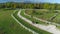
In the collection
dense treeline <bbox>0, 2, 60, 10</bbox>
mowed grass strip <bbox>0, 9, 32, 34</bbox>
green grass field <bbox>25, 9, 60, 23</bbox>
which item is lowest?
mowed grass strip <bbox>0, 9, 32, 34</bbox>

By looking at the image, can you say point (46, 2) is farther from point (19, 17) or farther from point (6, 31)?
point (6, 31)

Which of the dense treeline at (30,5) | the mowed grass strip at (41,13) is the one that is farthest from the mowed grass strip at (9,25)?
the mowed grass strip at (41,13)

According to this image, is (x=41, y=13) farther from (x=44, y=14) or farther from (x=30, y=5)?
(x=30, y=5)

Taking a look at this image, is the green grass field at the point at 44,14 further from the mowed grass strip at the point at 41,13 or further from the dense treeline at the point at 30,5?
the dense treeline at the point at 30,5

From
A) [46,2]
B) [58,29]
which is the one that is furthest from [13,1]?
[58,29]

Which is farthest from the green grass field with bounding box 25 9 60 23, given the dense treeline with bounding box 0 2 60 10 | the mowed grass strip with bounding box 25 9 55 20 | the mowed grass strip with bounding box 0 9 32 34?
the mowed grass strip with bounding box 0 9 32 34

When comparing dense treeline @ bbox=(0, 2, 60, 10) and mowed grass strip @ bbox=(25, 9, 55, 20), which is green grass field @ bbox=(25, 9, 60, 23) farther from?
dense treeline @ bbox=(0, 2, 60, 10)

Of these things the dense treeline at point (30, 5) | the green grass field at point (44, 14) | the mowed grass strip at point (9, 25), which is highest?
the dense treeline at point (30, 5)

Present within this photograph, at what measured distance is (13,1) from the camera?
909cm

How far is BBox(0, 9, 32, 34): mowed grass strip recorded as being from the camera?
6.91 m

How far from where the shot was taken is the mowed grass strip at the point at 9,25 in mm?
6912

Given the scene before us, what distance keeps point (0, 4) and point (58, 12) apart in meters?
3.18

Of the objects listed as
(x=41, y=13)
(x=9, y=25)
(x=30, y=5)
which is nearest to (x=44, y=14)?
(x=41, y=13)

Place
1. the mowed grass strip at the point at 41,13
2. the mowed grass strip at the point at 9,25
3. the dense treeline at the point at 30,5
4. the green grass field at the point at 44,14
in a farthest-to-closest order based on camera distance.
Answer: the dense treeline at the point at 30,5
the mowed grass strip at the point at 41,13
the green grass field at the point at 44,14
the mowed grass strip at the point at 9,25
